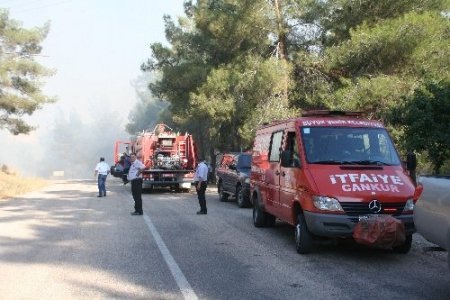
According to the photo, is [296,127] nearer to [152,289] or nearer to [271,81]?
[152,289]

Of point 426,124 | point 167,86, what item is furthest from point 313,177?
point 167,86

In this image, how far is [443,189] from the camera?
5691 mm

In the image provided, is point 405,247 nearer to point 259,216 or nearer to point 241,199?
A: point 259,216

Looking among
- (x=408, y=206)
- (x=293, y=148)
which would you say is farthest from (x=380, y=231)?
(x=293, y=148)

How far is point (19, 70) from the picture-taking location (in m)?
34.5

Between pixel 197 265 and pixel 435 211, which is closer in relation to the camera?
pixel 435 211

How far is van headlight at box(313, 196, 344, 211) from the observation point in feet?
25.2

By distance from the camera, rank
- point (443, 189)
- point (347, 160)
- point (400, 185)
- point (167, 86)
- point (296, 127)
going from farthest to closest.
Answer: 1. point (167, 86)
2. point (296, 127)
3. point (347, 160)
4. point (400, 185)
5. point (443, 189)

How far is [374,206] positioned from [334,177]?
0.74 m

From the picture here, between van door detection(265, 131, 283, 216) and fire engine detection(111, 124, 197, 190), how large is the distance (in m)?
12.9

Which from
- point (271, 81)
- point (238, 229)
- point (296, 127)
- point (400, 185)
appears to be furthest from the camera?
point (271, 81)

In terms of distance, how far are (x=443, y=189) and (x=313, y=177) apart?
8.60 feet

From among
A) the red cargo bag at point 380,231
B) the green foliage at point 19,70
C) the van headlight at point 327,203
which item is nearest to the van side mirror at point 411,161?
the red cargo bag at point 380,231

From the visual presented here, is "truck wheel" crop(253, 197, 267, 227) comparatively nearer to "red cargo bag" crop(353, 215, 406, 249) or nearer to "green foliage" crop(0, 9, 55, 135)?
"red cargo bag" crop(353, 215, 406, 249)
